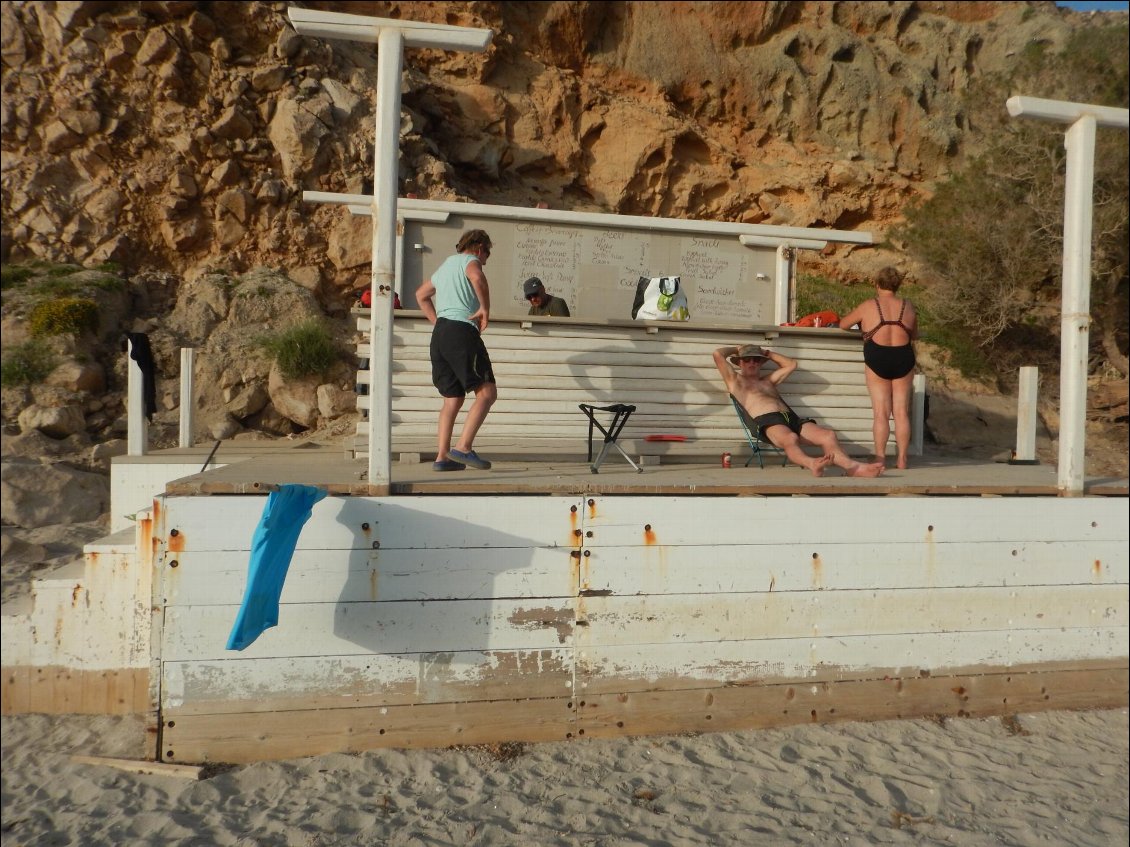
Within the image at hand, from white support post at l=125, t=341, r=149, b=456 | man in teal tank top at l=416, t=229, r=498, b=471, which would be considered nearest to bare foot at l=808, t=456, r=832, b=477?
man in teal tank top at l=416, t=229, r=498, b=471

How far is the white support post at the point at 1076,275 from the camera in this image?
484cm

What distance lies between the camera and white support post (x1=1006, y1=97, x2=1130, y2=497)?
4.84 meters

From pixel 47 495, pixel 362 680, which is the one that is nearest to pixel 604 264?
pixel 362 680

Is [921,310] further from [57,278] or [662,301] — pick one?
[57,278]

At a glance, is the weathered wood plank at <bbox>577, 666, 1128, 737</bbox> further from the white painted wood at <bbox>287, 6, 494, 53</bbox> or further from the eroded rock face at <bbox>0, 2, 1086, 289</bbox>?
the eroded rock face at <bbox>0, 2, 1086, 289</bbox>

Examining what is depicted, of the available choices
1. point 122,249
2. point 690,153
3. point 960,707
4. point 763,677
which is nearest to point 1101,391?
point 690,153

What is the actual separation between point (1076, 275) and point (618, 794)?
4.17 meters

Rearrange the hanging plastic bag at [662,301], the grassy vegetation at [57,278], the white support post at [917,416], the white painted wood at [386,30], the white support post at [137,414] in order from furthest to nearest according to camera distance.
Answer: the grassy vegetation at [57,278] → the white support post at [917,416] → the hanging plastic bag at [662,301] → the white support post at [137,414] → the white painted wood at [386,30]

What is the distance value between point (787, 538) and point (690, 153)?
1806 centimetres

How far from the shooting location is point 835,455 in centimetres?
539

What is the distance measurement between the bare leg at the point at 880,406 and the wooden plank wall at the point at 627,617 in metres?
1.50

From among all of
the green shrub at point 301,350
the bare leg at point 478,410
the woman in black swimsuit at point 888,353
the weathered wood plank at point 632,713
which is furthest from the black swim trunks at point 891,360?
the green shrub at point 301,350

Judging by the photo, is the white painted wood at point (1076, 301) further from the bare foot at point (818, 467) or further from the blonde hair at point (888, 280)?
the bare foot at point (818, 467)

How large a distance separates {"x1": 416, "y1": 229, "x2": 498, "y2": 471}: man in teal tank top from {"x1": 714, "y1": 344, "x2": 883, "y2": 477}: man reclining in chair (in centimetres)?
204
